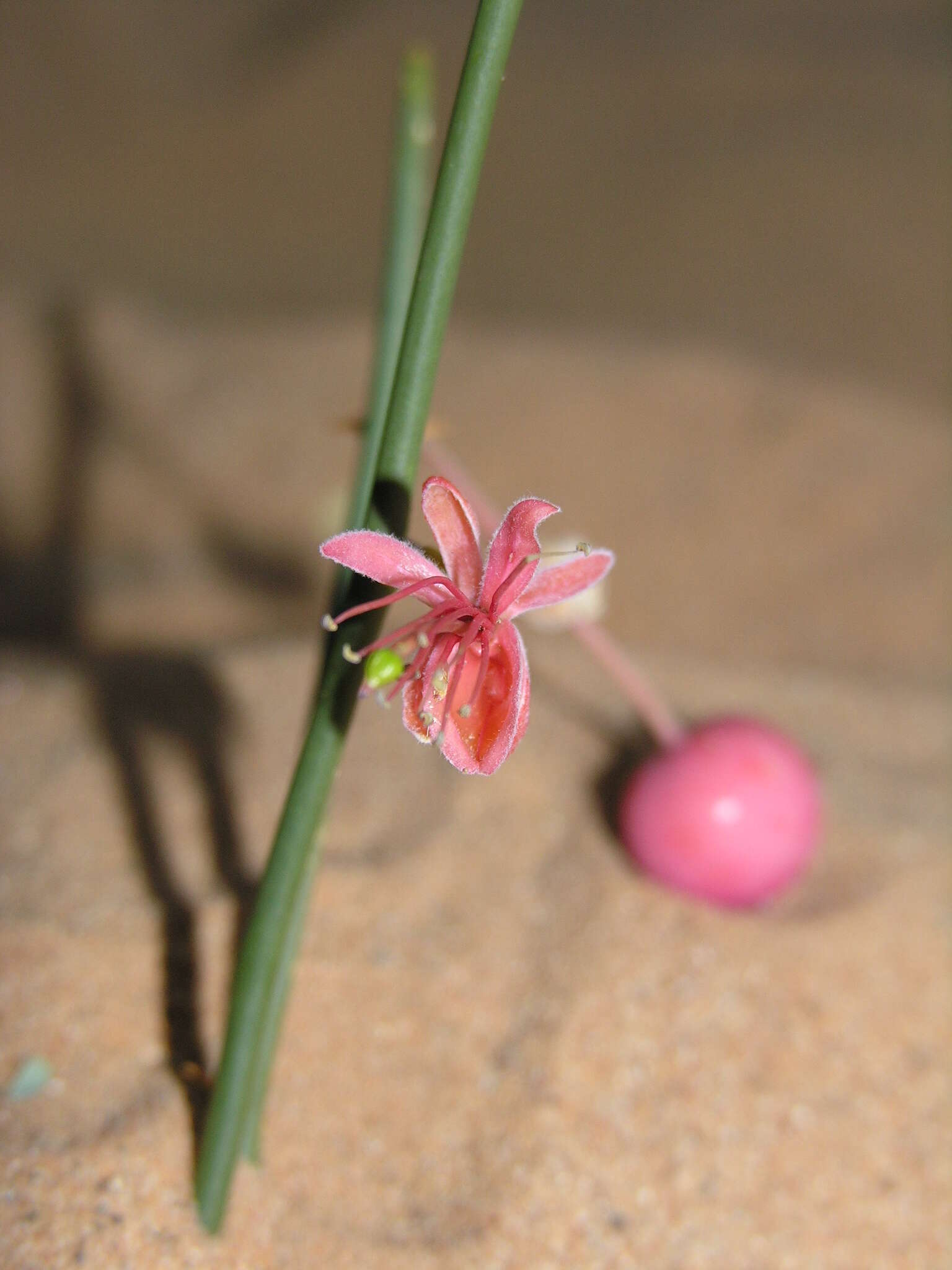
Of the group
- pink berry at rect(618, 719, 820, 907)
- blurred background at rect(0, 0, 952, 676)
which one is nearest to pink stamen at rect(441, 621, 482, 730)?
pink berry at rect(618, 719, 820, 907)

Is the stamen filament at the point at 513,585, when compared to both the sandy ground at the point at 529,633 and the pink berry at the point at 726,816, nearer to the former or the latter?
the sandy ground at the point at 529,633

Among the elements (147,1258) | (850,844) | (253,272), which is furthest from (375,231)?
(147,1258)

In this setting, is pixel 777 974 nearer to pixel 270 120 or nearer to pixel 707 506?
pixel 707 506

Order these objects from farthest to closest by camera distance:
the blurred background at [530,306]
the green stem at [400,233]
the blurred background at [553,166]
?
the blurred background at [553,166], the blurred background at [530,306], the green stem at [400,233]

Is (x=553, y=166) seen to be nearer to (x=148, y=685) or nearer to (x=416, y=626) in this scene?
(x=148, y=685)

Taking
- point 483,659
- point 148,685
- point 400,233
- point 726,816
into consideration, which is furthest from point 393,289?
point 148,685

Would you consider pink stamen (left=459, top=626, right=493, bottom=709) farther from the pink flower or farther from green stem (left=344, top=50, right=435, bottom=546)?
green stem (left=344, top=50, right=435, bottom=546)

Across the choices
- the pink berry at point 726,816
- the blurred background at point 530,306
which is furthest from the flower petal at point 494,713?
the blurred background at point 530,306
